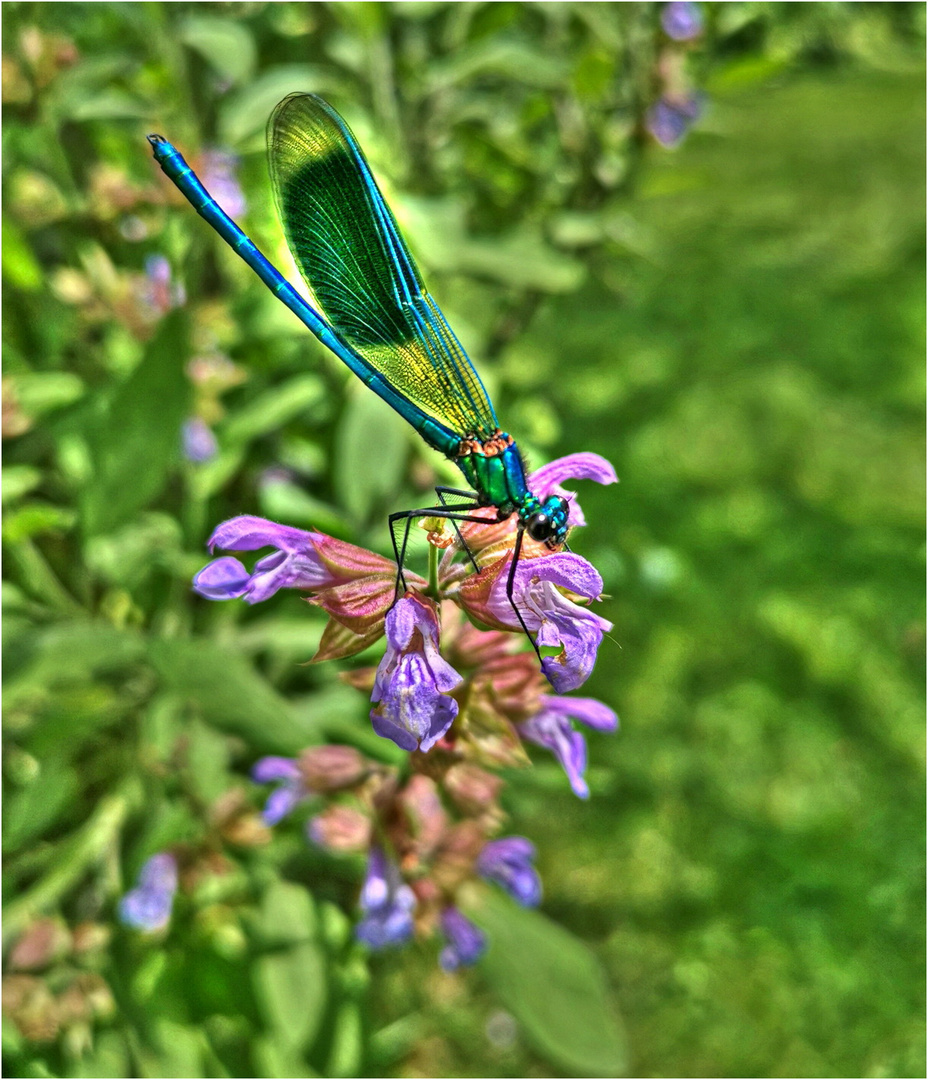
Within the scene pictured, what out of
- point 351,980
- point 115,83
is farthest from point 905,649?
point 115,83

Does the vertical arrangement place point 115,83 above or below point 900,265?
above

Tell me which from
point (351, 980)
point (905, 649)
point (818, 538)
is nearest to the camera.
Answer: point (351, 980)

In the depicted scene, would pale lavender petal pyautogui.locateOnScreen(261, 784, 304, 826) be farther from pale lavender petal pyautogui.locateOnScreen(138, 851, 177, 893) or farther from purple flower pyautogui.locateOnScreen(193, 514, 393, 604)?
purple flower pyautogui.locateOnScreen(193, 514, 393, 604)

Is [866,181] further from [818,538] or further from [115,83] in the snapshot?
[115,83]

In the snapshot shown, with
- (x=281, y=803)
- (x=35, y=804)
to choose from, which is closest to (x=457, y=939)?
(x=281, y=803)

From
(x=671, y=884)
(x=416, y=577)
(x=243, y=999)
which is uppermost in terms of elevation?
(x=416, y=577)

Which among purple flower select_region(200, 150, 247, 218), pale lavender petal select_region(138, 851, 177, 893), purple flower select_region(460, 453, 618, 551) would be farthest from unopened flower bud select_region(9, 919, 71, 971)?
purple flower select_region(200, 150, 247, 218)

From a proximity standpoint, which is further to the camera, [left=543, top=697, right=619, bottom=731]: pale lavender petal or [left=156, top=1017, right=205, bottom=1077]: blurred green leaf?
[left=156, top=1017, right=205, bottom=1077]: blurred green leaf
